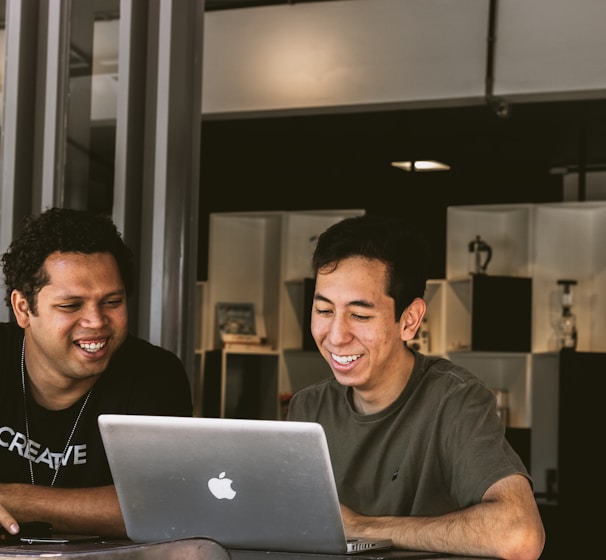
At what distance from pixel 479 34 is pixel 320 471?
4.06 m

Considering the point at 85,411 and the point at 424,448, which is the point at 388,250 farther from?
the point at 85,411

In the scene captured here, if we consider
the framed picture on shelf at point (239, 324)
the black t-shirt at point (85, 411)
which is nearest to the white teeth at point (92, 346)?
the black t-shirt at point (85, 411)

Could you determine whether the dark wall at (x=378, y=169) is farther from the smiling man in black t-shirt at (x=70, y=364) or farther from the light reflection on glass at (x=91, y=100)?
the smiling man in black t-shirt at (x=70, y=364)

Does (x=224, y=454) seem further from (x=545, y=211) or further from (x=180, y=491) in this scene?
(x=545, y=211)

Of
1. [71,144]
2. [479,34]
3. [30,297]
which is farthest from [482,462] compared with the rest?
A: [479,34]

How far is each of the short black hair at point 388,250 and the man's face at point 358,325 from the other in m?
0.02

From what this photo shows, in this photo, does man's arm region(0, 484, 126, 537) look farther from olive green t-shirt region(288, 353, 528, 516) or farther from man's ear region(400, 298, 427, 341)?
man's ear region(400, 298, 427, 341)

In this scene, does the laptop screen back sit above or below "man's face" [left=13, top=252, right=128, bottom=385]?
below

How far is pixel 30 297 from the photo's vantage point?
2.77m

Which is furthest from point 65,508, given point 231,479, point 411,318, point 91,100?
point 91,100

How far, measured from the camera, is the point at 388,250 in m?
2.42

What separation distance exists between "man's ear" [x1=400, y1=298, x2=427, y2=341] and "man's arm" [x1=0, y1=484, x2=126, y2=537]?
0.76 meters

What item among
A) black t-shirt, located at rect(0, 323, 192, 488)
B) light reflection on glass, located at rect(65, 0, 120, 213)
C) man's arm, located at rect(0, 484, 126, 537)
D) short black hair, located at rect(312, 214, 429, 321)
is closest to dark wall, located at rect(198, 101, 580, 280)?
light reflection on glass, located at rect(65, 0, 120, 213)

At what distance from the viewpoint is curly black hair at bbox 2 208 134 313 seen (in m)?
2.75
